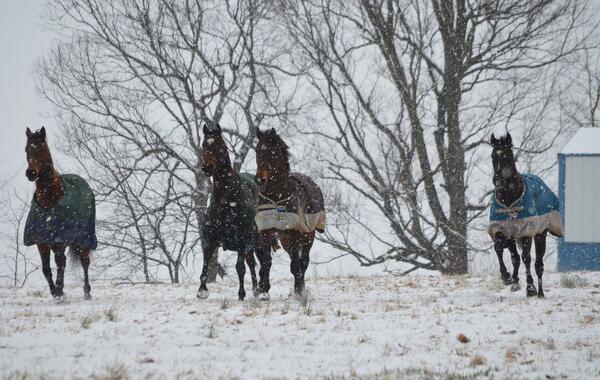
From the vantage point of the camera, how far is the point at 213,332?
6.66 metres

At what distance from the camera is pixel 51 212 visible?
9758mm

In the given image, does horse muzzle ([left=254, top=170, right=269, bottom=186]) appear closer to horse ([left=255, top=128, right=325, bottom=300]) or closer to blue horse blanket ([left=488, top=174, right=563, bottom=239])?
horse ([left=255, top=128, right=325, bottom=300])

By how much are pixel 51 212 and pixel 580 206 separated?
14714mm

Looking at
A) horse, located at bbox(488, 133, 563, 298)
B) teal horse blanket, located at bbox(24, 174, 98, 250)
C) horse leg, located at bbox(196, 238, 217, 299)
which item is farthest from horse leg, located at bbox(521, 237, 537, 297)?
teal horse blanket, located at bbox(24, 174, 98, 250)

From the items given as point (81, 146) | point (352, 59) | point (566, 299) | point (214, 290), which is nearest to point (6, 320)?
point (214, 290)

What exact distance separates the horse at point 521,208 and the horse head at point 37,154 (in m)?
6.39

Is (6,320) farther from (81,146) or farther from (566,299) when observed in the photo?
(81,146)

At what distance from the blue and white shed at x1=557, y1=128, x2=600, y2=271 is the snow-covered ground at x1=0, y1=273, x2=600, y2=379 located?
9.39 metres

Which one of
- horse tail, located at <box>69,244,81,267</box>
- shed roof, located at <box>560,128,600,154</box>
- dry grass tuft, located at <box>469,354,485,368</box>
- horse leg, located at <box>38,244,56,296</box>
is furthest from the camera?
shed roof, located at <box>560,128,600,154</box>

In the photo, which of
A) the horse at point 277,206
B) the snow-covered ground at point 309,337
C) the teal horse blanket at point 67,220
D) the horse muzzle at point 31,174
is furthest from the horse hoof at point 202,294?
the horse muzzle at point 31,174

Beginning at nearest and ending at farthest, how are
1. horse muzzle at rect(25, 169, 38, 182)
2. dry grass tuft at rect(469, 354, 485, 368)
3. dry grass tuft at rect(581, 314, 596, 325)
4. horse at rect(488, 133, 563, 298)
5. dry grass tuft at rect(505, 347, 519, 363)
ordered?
dry grass tuft at rect(469, 354, 485, 368) → dry grass tuft at rect(505, 347, 519, 363) → dry grass tuft at rect(581, 314, 596, 325) → horse muzzle at rect(25, 169, 38, 182) → horse at rect(488, 133, 563, 298)

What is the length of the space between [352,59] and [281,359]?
15.3 metres

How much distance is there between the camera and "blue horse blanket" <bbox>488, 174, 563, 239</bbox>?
975 cm

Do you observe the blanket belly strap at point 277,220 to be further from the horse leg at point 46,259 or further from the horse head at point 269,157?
the horse leg at point 46,259
